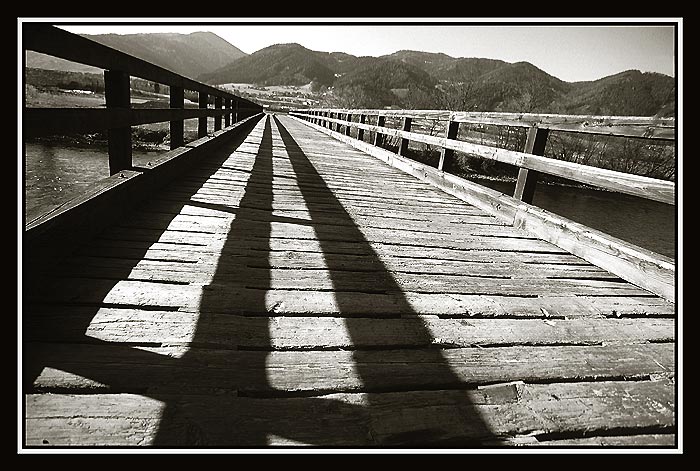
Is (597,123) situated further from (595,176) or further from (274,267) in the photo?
(274,267)

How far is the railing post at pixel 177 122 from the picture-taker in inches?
162

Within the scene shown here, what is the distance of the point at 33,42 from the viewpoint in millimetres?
1653

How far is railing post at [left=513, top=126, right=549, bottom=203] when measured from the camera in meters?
3.43

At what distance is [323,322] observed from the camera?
66.9 inches

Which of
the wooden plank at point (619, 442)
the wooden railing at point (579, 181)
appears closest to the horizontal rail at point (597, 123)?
the wooden railing at point (579, 181)

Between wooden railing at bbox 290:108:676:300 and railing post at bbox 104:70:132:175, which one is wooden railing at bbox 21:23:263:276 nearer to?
railing post at bbox 104:70:132:175

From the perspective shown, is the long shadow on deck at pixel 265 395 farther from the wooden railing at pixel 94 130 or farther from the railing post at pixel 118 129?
the railing post at pixel 118 129

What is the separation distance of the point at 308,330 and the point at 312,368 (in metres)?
0.25

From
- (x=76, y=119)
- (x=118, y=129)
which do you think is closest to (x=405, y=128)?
(x=118, y=129)

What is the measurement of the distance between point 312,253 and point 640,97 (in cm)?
8146

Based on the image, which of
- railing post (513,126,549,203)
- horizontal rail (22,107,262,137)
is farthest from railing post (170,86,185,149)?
railing post (513,126,549,203)

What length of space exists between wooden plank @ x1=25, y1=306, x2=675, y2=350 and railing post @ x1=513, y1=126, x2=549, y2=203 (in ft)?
5.99
